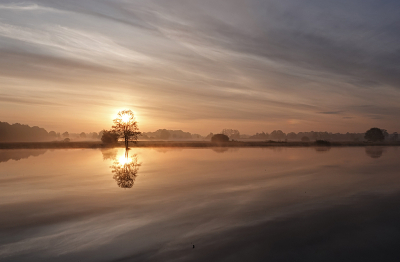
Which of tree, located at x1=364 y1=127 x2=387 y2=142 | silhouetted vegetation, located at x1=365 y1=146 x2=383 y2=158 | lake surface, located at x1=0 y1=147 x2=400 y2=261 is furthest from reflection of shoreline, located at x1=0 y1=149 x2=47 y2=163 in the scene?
tree, located at x1=364 y1=127 x2=387 y2=142

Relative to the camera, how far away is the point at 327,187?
20.4m

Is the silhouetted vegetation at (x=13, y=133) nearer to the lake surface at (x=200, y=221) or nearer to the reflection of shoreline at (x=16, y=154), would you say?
the reflection of shoreline at (x=16, y=154)

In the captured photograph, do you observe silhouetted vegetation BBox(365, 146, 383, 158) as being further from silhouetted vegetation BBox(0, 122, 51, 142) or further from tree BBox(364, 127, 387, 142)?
silhouetted vegetation BBox(0, 122, 51, 142)

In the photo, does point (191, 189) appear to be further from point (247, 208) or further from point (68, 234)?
point (68, 234)

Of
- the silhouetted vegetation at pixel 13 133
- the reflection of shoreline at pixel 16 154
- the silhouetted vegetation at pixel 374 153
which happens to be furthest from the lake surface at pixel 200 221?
the silhouetted vegetation at pixel 13 133

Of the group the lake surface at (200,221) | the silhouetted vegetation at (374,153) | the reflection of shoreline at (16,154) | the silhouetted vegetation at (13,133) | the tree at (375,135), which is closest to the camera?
the lake surface at (200,221)

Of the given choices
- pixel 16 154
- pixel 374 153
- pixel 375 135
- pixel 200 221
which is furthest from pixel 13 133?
pixel 375 135

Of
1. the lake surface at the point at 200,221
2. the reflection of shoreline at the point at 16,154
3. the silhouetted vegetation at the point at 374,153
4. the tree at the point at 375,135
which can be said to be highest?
the tree at the point at 375,135

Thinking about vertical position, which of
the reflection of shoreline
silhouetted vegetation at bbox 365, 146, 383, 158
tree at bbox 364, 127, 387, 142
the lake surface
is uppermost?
tree at bbox 364, 127, 387, 142

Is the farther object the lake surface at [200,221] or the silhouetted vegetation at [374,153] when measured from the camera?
the silhouetted vegetation at [374,153]

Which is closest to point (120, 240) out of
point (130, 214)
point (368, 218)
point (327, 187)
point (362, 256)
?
point (130, 214)

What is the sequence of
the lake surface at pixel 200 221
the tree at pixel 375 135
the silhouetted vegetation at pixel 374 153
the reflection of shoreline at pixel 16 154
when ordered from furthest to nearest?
the tree at pixel 375 135 → the silhouetted vegetation at pixel 374 153 → the reflection of shoreline at pixel 16 154 → the lake surface at pixel 200 221

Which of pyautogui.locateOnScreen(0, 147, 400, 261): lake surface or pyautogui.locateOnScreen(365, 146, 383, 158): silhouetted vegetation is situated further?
pyautogui.locateOnScreen(365, 146, 383, 158): silhouetted vegetation

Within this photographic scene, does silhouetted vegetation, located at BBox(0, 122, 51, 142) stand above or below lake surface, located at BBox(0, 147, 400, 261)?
above
